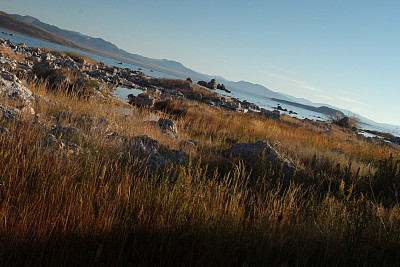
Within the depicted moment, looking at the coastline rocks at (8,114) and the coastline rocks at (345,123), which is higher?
the coastline rocks at (345,123)

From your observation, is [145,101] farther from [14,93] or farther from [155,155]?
[155,155]

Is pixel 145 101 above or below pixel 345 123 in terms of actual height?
below

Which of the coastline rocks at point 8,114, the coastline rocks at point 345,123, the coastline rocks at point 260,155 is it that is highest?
the coastline rocks at point 345,123

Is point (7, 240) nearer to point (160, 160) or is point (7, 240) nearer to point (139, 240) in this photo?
Result: point (139, 240)

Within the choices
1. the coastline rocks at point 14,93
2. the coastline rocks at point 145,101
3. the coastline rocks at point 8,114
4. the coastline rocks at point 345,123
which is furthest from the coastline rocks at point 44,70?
the coastline rocks at point 345,123

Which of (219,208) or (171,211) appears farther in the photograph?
(219,208)

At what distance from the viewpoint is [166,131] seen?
741 centimetres

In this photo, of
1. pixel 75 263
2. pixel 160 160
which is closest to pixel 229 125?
pixel 160 160

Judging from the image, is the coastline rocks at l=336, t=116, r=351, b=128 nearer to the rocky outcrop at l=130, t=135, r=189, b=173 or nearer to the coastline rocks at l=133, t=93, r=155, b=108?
the coastline rocks at l=133, t=93, r=155, b=108

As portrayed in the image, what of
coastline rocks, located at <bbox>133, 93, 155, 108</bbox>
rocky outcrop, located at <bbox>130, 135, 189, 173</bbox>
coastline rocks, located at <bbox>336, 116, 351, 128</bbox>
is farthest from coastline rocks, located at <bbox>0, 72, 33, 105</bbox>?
coastline rocks, located at <bbox>336, 116, 351, 128</bbox>

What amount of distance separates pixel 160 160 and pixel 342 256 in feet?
8.82

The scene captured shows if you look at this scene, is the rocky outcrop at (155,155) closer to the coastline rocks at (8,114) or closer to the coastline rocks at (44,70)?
the coastline rocks at (8,114)

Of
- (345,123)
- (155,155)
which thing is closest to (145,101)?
(155,155)

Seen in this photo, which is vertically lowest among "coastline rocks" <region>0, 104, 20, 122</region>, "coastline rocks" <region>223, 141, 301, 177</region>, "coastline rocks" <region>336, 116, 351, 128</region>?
"coastline rocks" <region>0, 104, 20, 122</region>
